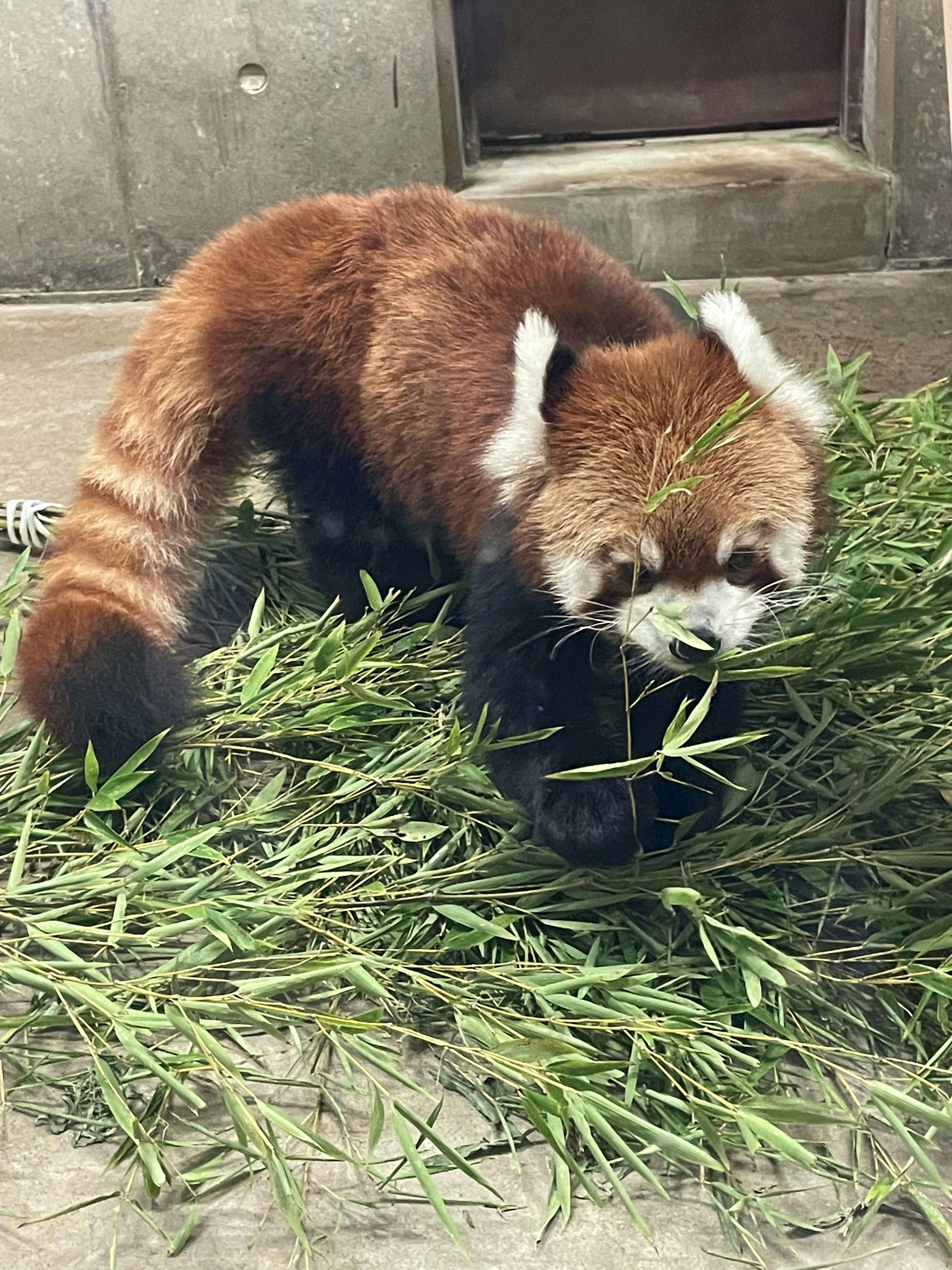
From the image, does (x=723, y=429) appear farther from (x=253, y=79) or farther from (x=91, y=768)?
(x=253, y=79)

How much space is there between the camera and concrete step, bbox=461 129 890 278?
4.18 meters

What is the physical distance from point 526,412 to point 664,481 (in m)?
0.25

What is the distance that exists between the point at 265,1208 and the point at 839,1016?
79cm

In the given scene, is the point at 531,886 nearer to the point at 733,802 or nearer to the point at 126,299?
the point at 733,802

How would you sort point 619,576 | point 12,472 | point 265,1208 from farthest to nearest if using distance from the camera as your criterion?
point 12,472
point 619,576
point 265,1208

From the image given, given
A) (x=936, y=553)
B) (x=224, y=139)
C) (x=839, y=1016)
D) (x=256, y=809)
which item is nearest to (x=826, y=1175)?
(x=839, y=1016)

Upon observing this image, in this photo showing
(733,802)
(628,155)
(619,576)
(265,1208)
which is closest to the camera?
(265,1208)

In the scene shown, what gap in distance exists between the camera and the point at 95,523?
2.32m

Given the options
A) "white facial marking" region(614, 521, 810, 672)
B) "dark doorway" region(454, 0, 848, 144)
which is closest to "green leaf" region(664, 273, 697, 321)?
"white facial marking" region(614, 521, 810, 672)

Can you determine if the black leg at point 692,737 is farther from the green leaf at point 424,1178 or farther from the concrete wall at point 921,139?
the concrete wall at point 921,139

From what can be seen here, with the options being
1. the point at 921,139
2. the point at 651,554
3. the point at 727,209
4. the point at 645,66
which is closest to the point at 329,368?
the point at 651,554

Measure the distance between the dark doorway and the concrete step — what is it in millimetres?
310

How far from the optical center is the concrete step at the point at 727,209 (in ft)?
13.7

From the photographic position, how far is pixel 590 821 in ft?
5.78
